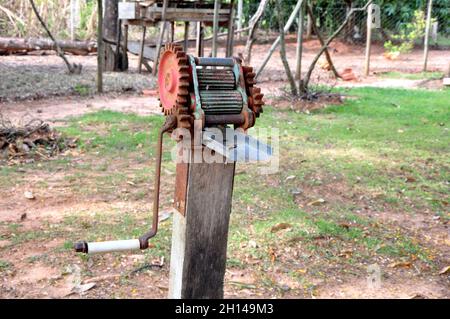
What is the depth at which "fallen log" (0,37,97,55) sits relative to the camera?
14094mm

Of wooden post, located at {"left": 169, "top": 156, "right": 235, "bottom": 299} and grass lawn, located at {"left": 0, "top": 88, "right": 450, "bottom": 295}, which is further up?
wooden post, located at {"left": 169, "top": 156, "right": 235, "bottom": 299}

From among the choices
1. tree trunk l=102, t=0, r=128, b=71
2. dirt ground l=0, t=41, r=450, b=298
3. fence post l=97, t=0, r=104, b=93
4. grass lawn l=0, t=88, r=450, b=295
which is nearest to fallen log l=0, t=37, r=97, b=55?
tree trunk l=102, t=0, r=128, b=71

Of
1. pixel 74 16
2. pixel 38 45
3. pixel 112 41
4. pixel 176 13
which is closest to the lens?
pixel 176 13

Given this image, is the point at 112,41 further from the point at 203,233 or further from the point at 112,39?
the point at 203,233

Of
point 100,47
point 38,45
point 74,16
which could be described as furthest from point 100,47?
point 74,16

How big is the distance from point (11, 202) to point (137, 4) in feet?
25.2

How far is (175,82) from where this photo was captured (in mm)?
2275

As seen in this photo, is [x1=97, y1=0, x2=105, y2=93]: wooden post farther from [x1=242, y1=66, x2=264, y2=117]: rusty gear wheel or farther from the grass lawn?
[x1=242, y1=66, x2=264, y2=117]: rusty gear wheel

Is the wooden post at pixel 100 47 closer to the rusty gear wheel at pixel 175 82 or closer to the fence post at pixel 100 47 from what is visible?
the fence post at pixel 100 47

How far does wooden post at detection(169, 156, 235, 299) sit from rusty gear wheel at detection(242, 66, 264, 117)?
229 millimetres

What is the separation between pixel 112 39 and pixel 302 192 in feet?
30.8

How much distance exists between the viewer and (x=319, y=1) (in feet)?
60.7
